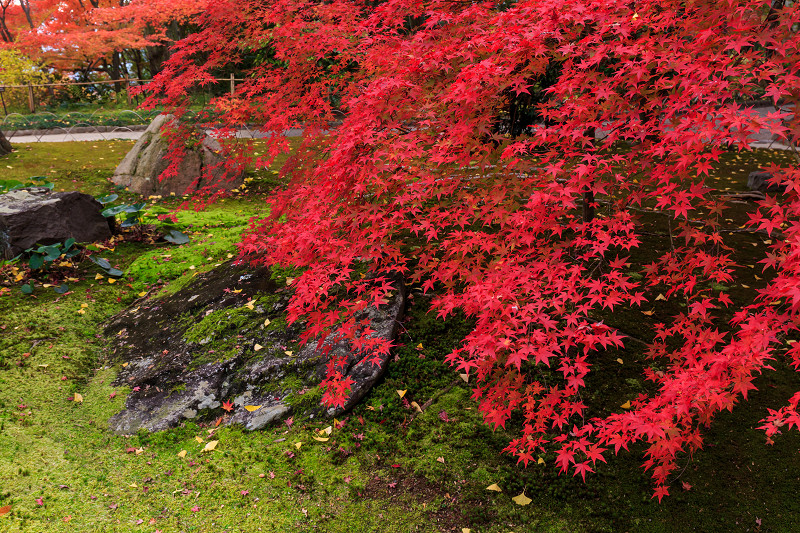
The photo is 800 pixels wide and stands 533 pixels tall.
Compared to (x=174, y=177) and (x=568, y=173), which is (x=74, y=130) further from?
(x=568, y=173)

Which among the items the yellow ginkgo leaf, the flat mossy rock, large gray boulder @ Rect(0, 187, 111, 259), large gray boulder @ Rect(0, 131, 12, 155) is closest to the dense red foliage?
the yellow ginkgo leaf

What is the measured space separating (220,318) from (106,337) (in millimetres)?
1258

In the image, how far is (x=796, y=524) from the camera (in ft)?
8.79

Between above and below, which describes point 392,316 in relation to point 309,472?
above

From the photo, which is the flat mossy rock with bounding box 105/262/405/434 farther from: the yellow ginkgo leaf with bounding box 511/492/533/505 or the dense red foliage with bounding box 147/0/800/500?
the yellow ginkgo leaf with bounding box 511/492/533/505

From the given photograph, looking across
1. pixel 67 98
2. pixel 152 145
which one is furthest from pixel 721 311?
pixel 67 98

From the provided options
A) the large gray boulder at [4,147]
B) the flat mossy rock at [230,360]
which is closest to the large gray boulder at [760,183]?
the flat mossy rock at [230,360]

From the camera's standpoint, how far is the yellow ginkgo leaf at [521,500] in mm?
2865

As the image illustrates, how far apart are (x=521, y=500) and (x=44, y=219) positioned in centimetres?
561

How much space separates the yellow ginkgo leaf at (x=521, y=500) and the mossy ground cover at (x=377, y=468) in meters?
0.04

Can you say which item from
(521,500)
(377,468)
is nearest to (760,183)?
(521,500)

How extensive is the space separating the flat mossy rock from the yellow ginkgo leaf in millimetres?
1203

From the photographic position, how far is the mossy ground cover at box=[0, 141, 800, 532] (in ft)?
9.23

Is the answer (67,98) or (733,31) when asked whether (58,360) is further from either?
(67,98)
